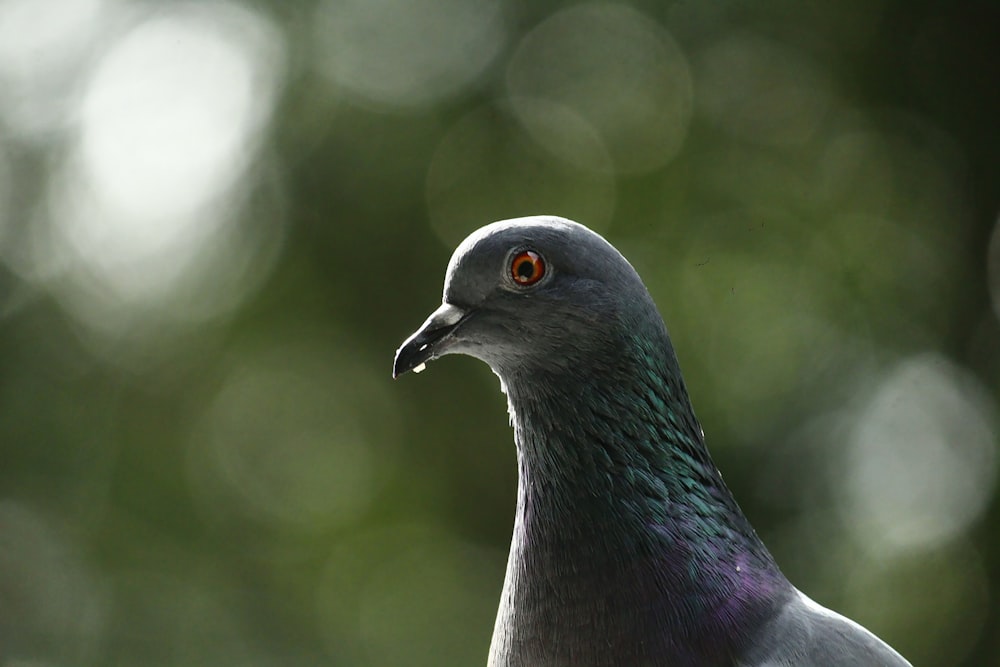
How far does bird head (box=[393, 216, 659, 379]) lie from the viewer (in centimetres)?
251

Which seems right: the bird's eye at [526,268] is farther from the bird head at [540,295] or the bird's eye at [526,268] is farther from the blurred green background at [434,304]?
the blurred green background at [434,304]

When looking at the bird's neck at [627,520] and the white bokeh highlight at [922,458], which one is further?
the white bokeh highlight at [922,458]

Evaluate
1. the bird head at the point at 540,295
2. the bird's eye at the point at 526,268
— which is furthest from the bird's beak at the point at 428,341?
the bird's eye at the point at 526,268

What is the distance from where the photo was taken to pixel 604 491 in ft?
7.98

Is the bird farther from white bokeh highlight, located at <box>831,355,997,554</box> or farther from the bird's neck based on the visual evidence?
white bokeh highlight, located at <box>831,355,997,554</box>

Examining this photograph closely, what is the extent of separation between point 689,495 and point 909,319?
571 cm

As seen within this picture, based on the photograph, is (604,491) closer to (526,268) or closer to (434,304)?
(526,268)

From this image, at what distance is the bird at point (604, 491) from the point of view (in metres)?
2.26

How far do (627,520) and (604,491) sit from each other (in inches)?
3.7

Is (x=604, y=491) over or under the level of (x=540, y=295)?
under

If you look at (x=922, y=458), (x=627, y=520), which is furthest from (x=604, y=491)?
(x=922, y=458)

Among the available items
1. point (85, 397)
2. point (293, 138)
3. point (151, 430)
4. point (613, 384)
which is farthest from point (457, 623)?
point (613, 384)

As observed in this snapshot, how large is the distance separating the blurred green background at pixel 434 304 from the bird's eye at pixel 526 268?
17.7 feet

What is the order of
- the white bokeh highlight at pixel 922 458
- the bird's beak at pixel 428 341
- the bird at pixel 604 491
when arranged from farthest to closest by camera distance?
the white bokeh highlight at pixel 922 458, the bird's beak at pixel 428 341, the bird at pixel 604 491
